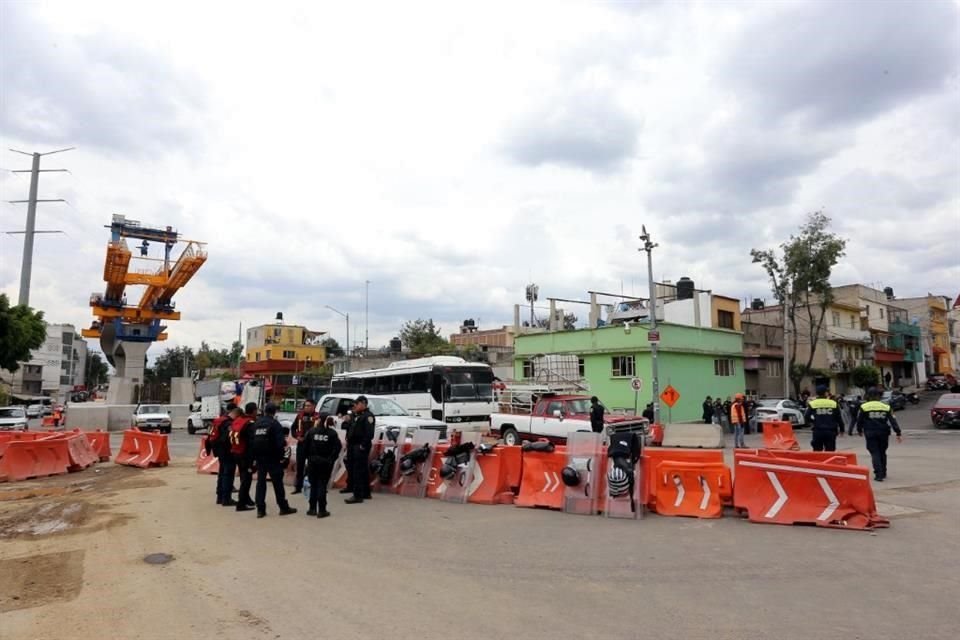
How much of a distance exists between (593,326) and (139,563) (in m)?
32.6

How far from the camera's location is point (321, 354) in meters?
76.1

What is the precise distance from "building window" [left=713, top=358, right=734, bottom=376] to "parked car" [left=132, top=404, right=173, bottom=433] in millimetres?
30246

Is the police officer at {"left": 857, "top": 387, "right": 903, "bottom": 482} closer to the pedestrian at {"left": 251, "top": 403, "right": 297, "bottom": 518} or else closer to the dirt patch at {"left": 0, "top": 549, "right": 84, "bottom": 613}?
the pedestrian at {"left": 251, "top": 403, "right": 297, "bottom": 518}

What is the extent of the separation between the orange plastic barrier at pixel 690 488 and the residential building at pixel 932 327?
74.3 meters

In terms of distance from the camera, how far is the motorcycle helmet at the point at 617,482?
→ 892 centimetres

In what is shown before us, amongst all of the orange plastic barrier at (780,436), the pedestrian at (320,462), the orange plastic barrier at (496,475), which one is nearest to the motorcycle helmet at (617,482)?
the orange plastic barrier at (496,475)

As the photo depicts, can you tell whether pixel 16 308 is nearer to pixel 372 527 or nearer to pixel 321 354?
pixel 372 527

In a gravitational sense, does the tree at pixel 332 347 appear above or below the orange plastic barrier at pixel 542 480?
above

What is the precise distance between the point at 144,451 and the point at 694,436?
18801 millimetres

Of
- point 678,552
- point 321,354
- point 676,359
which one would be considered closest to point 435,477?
point 678,552

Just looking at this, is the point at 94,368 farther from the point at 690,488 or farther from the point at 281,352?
the point at 690,488

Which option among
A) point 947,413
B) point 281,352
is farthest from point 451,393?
point 281,352

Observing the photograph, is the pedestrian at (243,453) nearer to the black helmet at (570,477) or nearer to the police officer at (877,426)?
the black helmet at (570,477)

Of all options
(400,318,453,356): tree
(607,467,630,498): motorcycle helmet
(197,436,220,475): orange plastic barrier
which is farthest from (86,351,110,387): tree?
(607,467,630,498): motorcycle helmet
